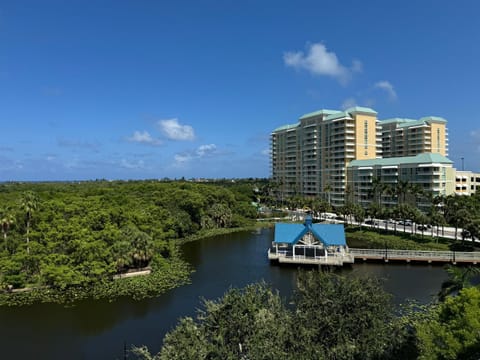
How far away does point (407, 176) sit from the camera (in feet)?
292

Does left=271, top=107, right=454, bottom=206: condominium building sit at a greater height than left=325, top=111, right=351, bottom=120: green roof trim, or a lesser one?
lesser

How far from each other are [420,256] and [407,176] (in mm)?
45405

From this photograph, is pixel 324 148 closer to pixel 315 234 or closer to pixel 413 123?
pixel 413 123

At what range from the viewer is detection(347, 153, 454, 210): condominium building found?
3263 inches

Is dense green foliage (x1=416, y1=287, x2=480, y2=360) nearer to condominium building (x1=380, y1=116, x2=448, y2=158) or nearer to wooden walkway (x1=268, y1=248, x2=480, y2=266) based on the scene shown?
wooden walkway (x1=268, y1=248, x2=480, y2=266)

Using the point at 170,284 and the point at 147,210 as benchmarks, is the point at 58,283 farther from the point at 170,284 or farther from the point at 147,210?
the point at 147,210

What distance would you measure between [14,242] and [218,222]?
44918 mm

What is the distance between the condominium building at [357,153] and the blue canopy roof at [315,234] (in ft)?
150

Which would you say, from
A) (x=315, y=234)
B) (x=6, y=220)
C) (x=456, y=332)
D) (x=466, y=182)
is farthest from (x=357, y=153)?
(x=456, y=332)

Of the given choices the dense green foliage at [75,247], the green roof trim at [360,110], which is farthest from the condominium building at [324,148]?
the dense green foliage at [75,247]

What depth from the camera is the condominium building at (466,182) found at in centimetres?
9388

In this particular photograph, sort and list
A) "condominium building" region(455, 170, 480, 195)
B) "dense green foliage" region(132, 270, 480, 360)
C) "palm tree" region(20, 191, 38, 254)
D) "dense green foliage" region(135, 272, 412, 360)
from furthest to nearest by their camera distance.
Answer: "condominium building" region(455, 170, 480, 195) → "palm tree" region(20, 191, 38, 254) → "dense green foliage" region(135, 272, 412, 360) → "dense green foliage" region(132, 270, 480, 360)

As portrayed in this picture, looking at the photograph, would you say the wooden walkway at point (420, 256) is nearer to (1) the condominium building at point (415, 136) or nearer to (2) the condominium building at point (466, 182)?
(2) the condominium building at point (466, 182)

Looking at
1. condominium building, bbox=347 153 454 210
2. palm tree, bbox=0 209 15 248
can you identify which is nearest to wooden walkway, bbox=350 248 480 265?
condominium building, bbox=347 153 454 210
